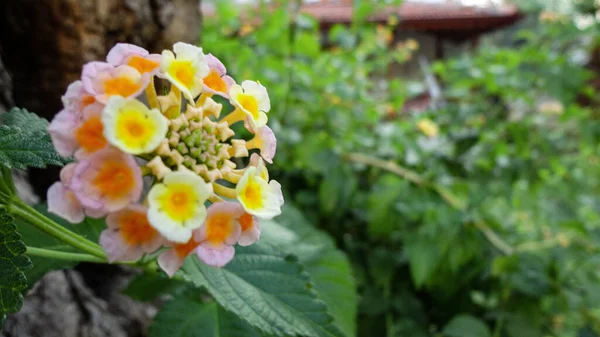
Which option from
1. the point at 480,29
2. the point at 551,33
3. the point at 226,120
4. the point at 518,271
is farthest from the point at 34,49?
the point at 480,29

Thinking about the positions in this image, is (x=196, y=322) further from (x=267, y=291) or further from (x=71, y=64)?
(x=71, y=64)

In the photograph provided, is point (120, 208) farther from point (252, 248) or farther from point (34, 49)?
point (34, 49)

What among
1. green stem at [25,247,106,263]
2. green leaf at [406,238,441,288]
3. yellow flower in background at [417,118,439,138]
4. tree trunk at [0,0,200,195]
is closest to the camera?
green stem at [25,247,106,263]

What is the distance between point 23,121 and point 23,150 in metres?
0.07

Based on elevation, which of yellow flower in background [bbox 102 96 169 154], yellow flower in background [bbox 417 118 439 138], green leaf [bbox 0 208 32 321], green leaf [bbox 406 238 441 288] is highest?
yellow flower in background [bbox 102 96 169 154]

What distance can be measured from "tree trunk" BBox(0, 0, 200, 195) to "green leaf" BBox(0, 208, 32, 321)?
455 millimetres

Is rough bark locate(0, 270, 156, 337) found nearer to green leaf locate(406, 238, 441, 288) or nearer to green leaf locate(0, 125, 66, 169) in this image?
green leaf locate(0, 125, 66, 169)

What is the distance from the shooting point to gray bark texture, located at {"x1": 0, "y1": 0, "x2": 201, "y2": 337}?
711 mm

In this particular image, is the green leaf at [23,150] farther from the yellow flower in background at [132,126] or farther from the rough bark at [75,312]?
the rough bark at [75,312]

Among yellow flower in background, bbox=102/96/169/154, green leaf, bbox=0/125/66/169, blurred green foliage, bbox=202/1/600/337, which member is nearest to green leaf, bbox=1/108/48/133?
green leaf, bbox=0/125/66/169

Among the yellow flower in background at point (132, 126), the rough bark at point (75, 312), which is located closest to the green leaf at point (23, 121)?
the yellow flower in background at point (132, 126)

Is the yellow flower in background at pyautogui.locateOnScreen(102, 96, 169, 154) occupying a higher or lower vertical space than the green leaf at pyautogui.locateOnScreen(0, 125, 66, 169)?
higher

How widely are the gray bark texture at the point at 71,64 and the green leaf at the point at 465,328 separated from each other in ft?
1.80

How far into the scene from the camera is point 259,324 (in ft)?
1.33
